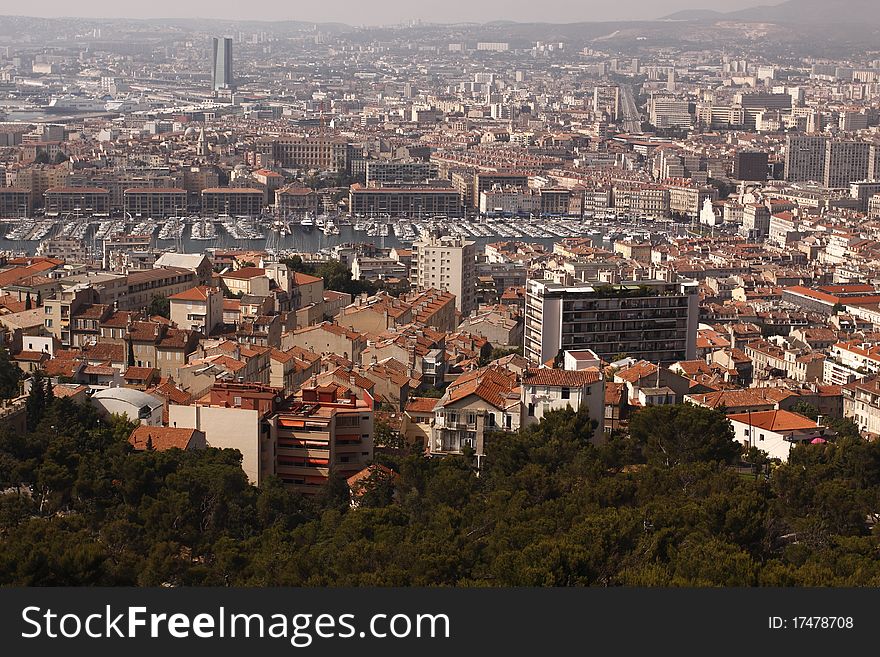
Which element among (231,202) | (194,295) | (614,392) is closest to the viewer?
(614,392)

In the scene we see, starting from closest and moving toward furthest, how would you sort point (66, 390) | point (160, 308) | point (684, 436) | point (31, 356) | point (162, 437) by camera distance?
point (162, 437)
point (684, 436)
point (66, 390)
point (31, 356)
point (160, 308)

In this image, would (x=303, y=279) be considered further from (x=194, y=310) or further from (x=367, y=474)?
(x=367, y=474)

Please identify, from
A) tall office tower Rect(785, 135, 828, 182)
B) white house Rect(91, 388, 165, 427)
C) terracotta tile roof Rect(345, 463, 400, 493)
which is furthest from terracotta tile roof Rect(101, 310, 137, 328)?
tall office tower Rect(785, 135, 828, 182)

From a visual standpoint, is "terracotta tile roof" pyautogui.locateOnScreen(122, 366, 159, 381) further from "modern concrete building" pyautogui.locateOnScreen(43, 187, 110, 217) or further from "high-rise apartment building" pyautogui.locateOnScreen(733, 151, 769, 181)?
"high-rise apartment building" pyautogui.locateOnScreen(733, 151, 769, 181)

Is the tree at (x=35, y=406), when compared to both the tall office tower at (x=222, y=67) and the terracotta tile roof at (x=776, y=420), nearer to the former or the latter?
the terracotta tile roof at (x=776, y=420)

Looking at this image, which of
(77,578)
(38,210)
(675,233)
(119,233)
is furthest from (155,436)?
(38,210)

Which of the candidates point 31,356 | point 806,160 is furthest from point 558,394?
point 806,160

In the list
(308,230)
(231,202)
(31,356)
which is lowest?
(308,230)

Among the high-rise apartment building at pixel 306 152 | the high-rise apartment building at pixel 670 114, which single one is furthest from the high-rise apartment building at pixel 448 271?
the high-rise apartment building at pixel 670 114
